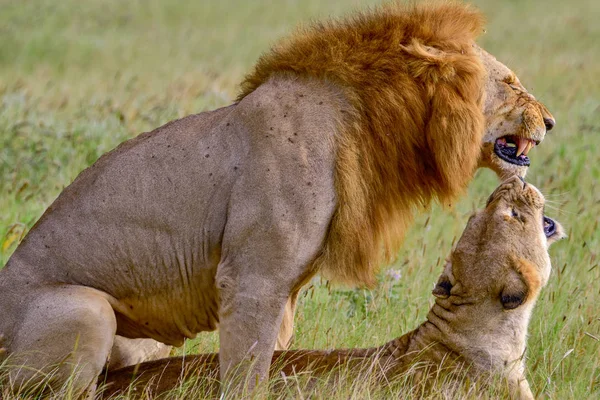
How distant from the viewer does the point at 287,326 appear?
15.3 feet

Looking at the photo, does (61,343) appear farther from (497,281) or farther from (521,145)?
(521,145)

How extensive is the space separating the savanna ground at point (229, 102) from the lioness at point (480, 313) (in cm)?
19

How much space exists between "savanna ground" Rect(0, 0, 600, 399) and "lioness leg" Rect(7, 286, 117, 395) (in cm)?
39

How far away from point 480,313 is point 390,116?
894 mm

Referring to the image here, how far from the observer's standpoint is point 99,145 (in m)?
7.76

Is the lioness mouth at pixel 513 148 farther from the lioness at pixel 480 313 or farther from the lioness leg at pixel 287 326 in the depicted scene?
the lioness leg at pixel 287 326

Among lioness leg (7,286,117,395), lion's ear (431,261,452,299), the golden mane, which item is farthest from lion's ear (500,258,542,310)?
lioness leg (7,286,117,395)

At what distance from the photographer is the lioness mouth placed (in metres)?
4.54

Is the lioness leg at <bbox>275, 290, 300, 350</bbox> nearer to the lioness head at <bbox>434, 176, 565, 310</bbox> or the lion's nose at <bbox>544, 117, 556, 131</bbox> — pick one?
the lioness head at <bbox>434, 176, 565, 310</bbox>

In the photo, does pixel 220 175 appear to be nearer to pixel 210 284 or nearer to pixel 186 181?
pixel 186 181

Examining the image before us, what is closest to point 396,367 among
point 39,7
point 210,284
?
point 210,284

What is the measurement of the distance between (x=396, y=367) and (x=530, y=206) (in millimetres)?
881

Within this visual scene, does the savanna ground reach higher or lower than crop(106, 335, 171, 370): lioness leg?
lower

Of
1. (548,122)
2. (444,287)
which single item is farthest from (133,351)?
(548,122)
